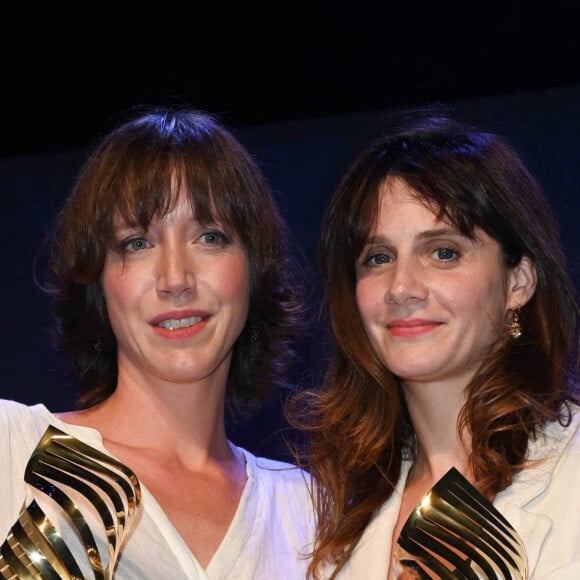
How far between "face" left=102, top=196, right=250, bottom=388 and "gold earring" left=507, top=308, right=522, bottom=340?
1.99ft

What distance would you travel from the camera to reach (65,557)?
5.65ft

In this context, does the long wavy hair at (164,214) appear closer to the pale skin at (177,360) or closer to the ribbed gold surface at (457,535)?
the pale skin at (177,360)

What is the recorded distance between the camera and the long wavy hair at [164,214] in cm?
259

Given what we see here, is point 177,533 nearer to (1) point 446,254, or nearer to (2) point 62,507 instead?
(2) point 62,507

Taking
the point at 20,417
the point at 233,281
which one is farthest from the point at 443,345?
the point at 20,417

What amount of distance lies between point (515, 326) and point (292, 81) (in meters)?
1.04

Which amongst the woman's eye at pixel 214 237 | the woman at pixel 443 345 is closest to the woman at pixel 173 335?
the woman's eye at pixel 214 237

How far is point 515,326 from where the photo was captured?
8.05 ft

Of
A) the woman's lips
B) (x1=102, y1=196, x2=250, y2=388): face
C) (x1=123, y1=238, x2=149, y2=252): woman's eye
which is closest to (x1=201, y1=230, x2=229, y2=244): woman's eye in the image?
(x1=102, y1=196, x2=250, y2=388): face

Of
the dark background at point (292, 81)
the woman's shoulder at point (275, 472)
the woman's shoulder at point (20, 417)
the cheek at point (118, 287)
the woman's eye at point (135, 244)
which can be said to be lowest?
the woman's shoulder at point (275, 472)

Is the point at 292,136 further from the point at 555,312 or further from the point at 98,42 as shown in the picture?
the point at 555,312

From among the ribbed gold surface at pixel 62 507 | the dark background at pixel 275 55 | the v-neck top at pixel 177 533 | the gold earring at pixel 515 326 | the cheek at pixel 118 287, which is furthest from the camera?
the dark background at pixel 275 55

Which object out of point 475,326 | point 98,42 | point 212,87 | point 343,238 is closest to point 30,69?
point 98,42

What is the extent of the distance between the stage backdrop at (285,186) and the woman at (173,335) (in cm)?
31
